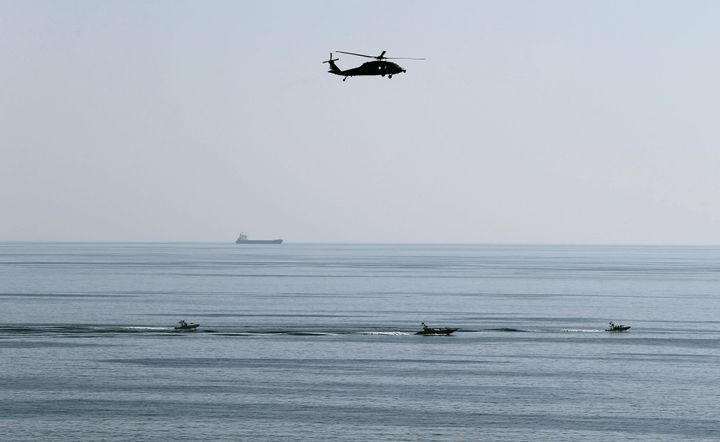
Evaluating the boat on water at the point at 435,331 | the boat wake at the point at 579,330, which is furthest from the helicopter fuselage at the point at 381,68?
the boat wake at the point at 579,330

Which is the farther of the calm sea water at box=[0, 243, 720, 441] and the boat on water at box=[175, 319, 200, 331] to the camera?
the boat on water at box=[175, 319, 200, 331]

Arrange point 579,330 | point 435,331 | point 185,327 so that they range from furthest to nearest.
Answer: point 579,330 → point 185,327 → point 435,331

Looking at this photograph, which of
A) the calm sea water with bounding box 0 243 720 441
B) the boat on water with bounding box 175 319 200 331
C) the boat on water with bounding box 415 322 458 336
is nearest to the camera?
the calm sea water with bounding box 0 243 720 441

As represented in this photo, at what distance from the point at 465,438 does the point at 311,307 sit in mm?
115611

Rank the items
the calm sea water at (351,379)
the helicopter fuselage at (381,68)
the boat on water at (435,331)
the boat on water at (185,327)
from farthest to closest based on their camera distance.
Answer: the boat on water at (185,327) < the boat on water at (435,331) < the helicopter fuselage at (381,68) < the calm sea water at (351,379)

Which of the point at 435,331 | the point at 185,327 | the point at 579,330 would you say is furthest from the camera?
the point at 579,330

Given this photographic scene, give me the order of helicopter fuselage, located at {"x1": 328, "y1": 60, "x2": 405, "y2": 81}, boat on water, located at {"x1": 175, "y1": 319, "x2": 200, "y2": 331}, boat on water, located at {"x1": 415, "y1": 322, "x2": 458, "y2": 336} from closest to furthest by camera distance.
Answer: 1. helicopter fuselage, located at {"x1": 328, "y1": 60, "x2": 405, "y2": 81}
2. boat on water, located at {"x1": 415, "y1": 322, "x2": 458, "y2": 336}
3. boat on water, located at {"x1": 175, "y1": 319, "x2": 200, "y2": 331}

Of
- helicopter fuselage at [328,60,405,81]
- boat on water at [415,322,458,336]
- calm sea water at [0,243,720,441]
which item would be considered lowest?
calm sea water at [0,243,720,441]

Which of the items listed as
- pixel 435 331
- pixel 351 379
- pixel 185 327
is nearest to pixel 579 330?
pixel 435 331

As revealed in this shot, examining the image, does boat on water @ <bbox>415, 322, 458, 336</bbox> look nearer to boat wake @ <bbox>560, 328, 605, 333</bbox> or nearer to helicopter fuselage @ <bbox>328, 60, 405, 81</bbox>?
boat wake @ <bbox>560, 328, 605, 333</bbox>

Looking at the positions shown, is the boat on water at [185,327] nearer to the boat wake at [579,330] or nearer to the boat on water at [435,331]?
the boat on water at [435,331]

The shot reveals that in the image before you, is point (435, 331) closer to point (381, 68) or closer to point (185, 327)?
point (185, 327)

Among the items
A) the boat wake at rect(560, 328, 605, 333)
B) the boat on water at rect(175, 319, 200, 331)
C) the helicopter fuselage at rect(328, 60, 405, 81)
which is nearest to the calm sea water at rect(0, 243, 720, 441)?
the boat wake at rect(560, 328, 605, 333)

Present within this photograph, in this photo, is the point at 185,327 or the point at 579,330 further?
the point at 579,330
